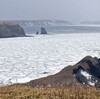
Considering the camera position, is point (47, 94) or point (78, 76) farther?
point (78, 76)

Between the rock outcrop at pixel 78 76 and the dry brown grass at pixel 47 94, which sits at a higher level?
the dry brown grass at pixel 47 94

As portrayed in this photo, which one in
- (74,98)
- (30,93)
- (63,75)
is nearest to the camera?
(74,98)

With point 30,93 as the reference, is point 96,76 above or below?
below

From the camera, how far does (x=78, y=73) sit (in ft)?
142

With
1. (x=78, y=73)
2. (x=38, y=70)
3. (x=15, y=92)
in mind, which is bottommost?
(x=38, y=70)

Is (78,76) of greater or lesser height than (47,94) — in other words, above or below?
below

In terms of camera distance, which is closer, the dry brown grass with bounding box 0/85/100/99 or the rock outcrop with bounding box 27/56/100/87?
the dry brown grass with bounding box 0/85/100/99

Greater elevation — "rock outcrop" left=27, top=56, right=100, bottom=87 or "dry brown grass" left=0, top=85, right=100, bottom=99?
"dry brown grass" left=0, top=85, right=100, bottom=99

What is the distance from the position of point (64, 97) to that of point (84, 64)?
41.1 meters

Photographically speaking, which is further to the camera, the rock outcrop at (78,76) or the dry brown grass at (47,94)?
the rock outcrop at (78,76)

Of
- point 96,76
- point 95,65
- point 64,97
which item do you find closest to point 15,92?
point 64,97

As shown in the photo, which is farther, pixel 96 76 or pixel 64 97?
pixel 96 76

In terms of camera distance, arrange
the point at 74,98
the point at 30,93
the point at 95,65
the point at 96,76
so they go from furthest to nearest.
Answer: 1. the point at 95,65
2. the point at 96,76
3. the point at 30,93
4. the point at 74,98

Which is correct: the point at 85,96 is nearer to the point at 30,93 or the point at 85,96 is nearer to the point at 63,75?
the point at 30,93
